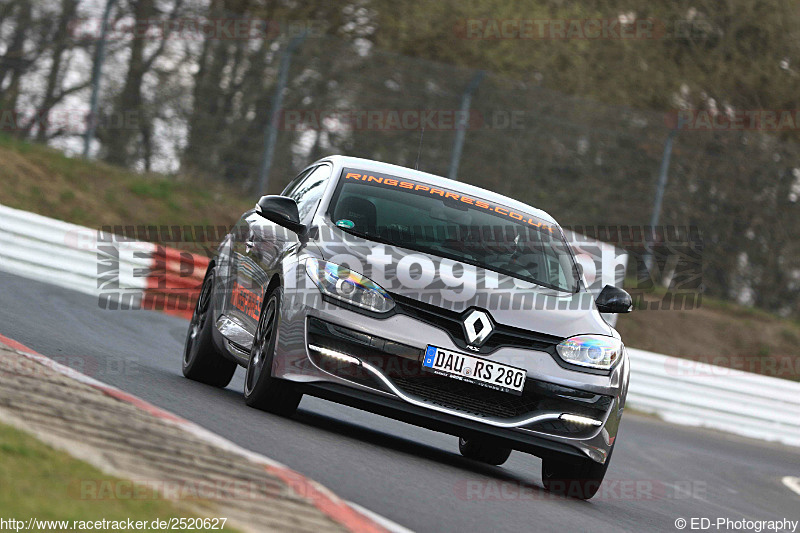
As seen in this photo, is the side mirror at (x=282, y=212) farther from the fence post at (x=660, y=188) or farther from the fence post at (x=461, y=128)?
the fence post at (x=660, y=188)

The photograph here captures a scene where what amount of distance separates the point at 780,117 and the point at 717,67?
67.7 inches

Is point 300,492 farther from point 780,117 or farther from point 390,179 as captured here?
point 780,117

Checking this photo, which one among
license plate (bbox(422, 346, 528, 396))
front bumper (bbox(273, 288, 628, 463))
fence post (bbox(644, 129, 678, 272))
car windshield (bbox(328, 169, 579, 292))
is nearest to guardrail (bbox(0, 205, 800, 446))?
fence post (bbox(644, 129, 678, 272))

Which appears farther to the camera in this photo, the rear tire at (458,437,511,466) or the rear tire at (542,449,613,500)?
the rear tire at (458,437,511,466)

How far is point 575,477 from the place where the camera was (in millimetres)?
7816

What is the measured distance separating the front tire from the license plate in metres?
0.64

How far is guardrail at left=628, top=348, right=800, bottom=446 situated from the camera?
1659 cm

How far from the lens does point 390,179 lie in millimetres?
8672

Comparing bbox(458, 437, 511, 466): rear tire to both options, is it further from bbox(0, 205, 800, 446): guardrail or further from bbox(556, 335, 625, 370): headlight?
bbox(0, 205, 800, 446): guardrail

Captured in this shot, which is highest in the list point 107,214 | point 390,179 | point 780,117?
point 390,179

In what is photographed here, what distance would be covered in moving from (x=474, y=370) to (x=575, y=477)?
1.16 metres

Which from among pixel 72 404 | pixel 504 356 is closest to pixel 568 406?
pixel 504 356

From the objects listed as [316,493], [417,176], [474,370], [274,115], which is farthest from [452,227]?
[274,115]

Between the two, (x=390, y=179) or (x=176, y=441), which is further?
(x=390, y=179)
